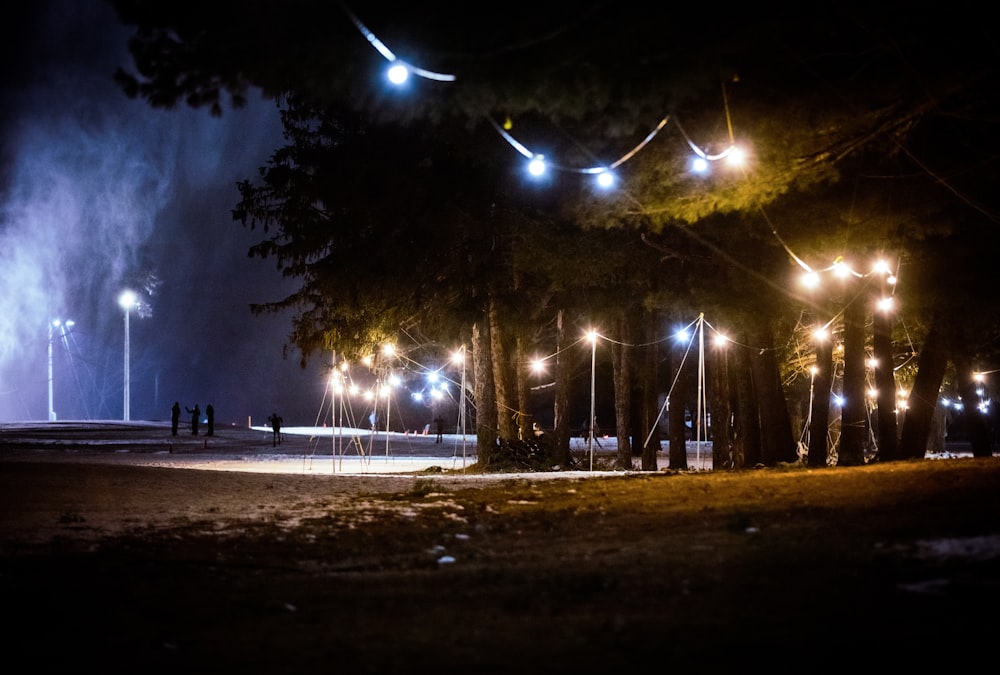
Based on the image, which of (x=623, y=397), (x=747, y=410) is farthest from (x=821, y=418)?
(x=623, y=397)

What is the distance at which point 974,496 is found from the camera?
363 inches

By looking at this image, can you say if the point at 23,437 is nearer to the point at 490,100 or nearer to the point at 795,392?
the point at 795,392

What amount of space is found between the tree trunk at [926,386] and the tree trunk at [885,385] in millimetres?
473

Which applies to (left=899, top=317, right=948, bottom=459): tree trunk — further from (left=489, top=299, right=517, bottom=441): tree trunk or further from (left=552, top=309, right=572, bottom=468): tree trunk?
(left=489, top=299, right=517, bottom=441): tree trunk

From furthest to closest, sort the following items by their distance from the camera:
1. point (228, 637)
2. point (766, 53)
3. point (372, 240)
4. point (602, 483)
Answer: point (372, 240) → point (602, 483) → point (766, 53) → point (228, 637)

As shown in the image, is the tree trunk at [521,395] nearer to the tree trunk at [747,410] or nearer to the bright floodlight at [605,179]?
the tree trunk at [747,410]

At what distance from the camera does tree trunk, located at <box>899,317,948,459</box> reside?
1766 cm

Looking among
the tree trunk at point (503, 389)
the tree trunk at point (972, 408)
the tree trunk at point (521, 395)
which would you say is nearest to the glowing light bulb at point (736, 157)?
the tree trunk at point (972, 408)

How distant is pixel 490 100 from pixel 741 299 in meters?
10.8

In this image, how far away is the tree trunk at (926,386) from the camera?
17656 mm

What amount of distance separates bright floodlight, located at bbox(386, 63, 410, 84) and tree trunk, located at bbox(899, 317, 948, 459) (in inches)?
492

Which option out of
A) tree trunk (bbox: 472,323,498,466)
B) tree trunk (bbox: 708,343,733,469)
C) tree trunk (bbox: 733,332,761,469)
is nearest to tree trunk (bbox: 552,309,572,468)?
tree trunk (bbox: 472,323,498,466)

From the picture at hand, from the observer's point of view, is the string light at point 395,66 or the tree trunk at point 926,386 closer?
the string light at point 395,66

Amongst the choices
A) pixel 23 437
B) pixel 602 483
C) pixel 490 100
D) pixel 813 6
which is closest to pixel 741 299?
pixel 602 483
